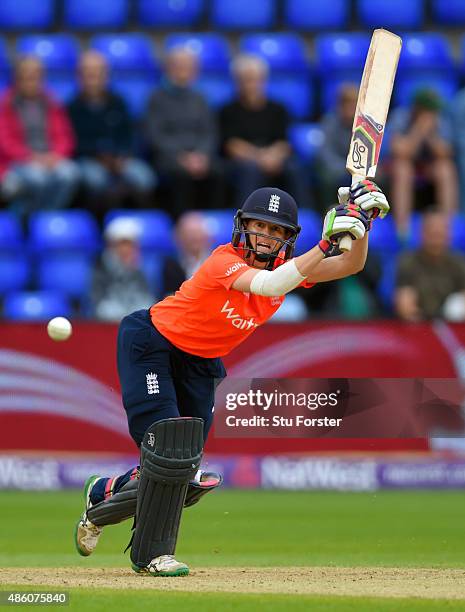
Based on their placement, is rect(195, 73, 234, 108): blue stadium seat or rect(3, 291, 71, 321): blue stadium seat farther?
rect(195, 73, 234, 108): blue stadium seat

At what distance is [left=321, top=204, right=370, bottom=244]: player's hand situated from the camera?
5.47m

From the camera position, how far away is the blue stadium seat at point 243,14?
1356 centimetres

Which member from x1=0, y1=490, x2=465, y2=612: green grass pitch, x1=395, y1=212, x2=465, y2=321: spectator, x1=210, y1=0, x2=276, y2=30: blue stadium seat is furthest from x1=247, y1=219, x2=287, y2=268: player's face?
x1=210, y1=0, x2=276, y2=30: blue stadium seat

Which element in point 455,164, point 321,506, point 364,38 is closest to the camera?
point 321,506

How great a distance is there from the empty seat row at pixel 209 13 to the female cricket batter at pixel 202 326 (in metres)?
7.88

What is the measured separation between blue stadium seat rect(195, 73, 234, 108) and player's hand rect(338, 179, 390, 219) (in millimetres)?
7135

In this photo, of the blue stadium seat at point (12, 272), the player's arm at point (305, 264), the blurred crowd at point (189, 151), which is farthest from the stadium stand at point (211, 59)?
the player's arm at point (305, 264)

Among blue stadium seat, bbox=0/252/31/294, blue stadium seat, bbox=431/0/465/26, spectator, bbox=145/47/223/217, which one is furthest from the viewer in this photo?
blue stadium seat, bbox=431/0/465/26

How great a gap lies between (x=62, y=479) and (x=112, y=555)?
10.0ft

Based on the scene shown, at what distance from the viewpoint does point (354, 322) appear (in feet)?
33.0

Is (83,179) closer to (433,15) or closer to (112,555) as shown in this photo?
(433,15)

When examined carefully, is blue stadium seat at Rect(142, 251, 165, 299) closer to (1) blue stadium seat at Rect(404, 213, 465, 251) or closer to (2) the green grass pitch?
(2) the green grass pitch

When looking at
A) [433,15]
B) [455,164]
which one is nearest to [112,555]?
[455,164]

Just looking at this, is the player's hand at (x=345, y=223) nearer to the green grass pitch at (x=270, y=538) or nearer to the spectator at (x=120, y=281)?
the green grass pitch at (x=270, y=538)
